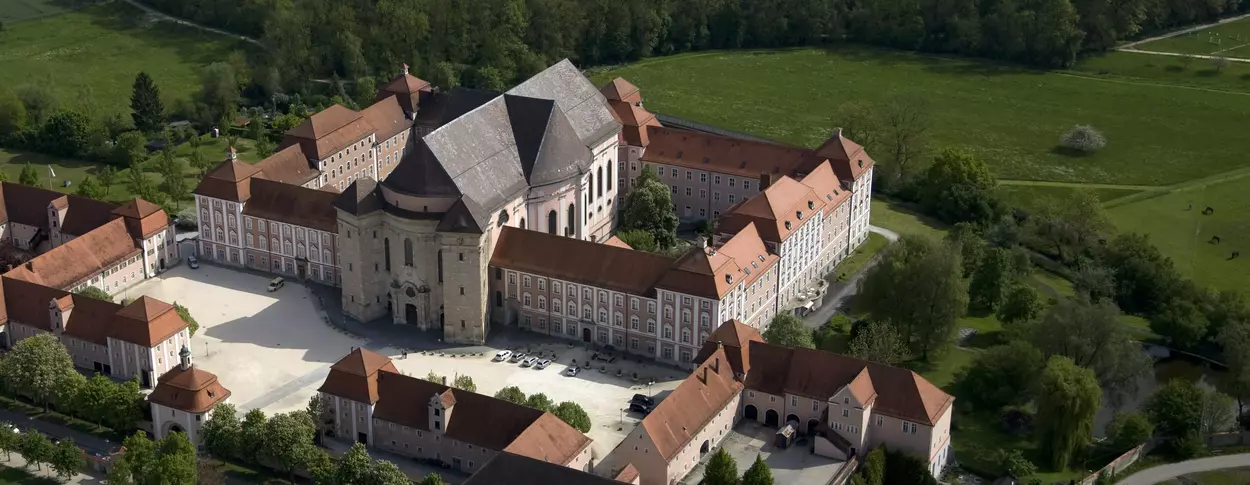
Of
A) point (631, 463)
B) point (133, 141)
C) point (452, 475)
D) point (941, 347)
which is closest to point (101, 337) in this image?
point (452, 475)

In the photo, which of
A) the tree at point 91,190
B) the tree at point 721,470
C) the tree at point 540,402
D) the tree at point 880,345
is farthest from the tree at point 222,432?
the tree at point 91,190

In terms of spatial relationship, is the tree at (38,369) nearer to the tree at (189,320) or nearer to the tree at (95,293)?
the tree at (95,293)

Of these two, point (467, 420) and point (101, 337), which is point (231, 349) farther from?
point (467, 420)

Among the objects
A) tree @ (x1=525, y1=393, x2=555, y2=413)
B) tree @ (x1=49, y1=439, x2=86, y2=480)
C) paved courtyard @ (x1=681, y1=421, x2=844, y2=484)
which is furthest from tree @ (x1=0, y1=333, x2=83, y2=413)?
paved courtyard @ (x1=681, y1=421, x2=844, y2=484)

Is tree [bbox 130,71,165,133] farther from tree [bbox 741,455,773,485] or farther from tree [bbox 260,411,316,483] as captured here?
tree [bbox 741,455,773,485]

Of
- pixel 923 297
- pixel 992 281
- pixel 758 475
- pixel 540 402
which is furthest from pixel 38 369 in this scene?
pixel 992 281

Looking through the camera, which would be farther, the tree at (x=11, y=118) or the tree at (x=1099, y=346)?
the tree at (x=11, y=118)

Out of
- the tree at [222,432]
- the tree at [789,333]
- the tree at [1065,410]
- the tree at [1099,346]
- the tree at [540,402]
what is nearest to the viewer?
the tree at [222,432]
